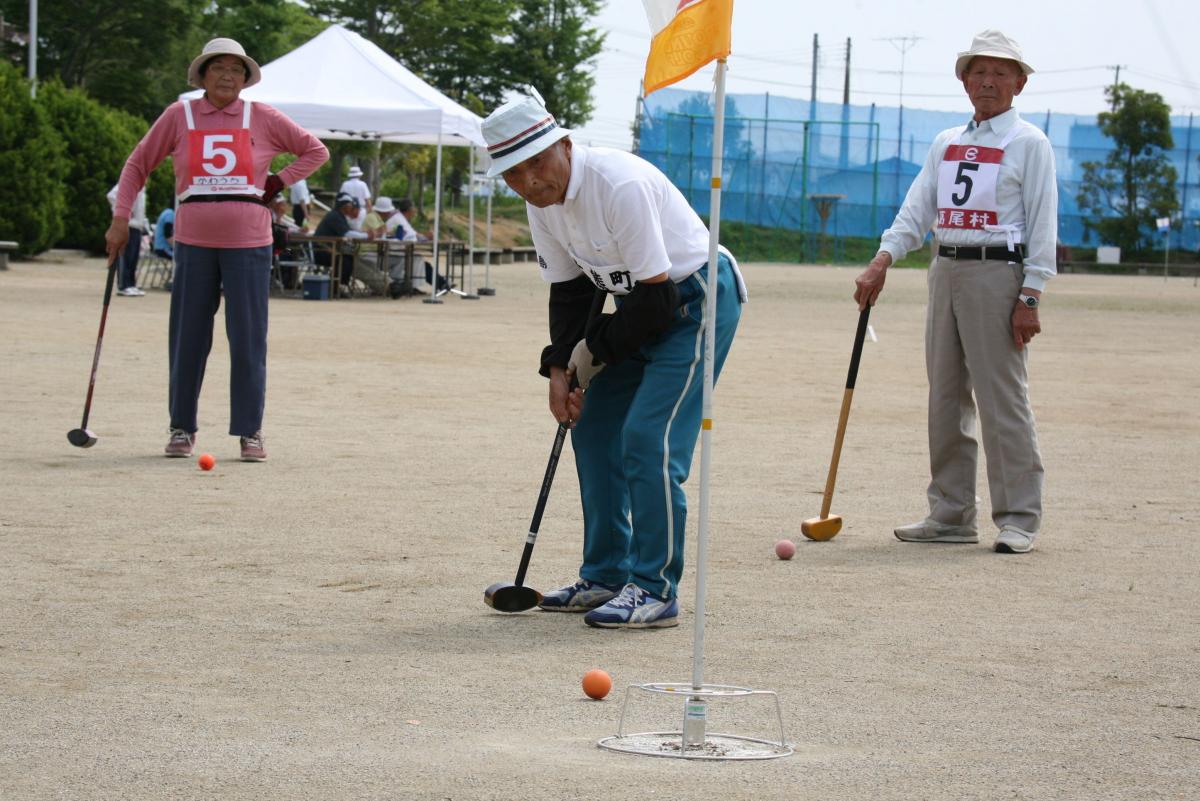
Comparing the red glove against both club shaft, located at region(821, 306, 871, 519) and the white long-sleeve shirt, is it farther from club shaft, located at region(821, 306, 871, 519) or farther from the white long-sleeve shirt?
the white long-sleeve shirt

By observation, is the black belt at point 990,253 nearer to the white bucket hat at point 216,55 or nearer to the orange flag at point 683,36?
the orange flag at point 683,36

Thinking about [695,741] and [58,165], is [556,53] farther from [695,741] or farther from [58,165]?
[695,741]

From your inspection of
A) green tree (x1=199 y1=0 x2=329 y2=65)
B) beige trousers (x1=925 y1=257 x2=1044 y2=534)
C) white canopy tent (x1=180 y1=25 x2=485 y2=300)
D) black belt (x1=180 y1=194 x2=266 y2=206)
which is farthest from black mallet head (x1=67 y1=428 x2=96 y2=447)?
green tree (x1=199 y1=0 x2=329 y2=65)

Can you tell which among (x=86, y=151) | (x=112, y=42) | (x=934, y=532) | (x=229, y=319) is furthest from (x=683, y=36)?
(x=112, y=42)

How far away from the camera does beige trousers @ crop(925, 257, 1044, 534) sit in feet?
23.0

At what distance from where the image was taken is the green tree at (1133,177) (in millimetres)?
57781

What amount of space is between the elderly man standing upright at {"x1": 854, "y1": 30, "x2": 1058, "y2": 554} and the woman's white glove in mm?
1808

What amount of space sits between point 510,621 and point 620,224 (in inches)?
52.8

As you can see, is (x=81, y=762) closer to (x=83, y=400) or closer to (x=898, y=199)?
(x=83, y=400)

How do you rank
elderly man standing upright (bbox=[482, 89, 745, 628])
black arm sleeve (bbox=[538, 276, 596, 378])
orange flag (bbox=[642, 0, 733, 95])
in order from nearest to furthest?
orange flag (bbox=[642, 0, 733, 95]) < elderly man standing upright (bbox=[482, 89, 745, 628]) < black arm sleeve (bbox=[538, 276, 596, 378])

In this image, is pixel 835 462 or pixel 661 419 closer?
pixel 661 419

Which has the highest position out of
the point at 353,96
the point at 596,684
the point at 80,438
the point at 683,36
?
the point at 353,96

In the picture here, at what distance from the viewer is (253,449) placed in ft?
29.1

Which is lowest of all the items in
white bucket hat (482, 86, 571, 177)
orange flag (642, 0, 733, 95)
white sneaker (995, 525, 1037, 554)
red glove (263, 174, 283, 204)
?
white sneaker (995, 525, 1037, 554)
